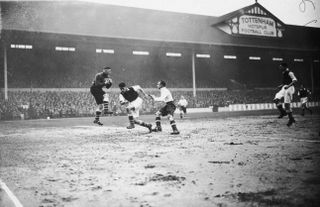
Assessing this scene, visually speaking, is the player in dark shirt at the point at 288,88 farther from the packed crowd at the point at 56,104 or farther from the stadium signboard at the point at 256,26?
the stadium signboard at the point at 256,26

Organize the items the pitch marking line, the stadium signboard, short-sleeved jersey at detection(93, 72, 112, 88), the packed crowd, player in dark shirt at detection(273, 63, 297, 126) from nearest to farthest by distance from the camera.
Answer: the pitch marking line → player in dark shirt at detection(273, 63, 297, 126) → short-sleeved jersey at detection(93, 72, 112, 88) → the packed crowd → the stadium signboard

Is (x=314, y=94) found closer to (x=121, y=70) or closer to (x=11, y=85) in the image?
(x=121, y=70)

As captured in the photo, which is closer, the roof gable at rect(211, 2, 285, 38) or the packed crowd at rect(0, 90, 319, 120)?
the packed crowd at rect(0, 90, 319, 120)

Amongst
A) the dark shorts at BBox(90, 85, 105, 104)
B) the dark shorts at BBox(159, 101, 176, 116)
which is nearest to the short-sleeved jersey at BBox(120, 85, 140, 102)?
the dark shorts at BBox(159, 101, 176, 116)

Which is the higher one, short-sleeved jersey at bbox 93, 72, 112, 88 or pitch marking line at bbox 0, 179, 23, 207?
short-sleeved jersey at bbox 93, 72, 112, 88

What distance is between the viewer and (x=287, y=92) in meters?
10.9

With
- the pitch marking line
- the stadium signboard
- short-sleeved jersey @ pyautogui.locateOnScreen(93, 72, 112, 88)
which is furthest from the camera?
the stadium signboard

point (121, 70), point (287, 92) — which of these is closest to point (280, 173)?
point (287, 92)

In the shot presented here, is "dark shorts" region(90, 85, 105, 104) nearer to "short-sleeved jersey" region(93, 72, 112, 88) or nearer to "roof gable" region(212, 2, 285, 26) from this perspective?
"short-sleeved jersey" region(93, 72, 112, 88)

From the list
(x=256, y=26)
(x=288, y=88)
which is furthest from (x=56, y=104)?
(x=256, y=26)

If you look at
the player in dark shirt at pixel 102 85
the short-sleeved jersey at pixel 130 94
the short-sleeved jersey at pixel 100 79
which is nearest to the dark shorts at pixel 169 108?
the short-sleeved jersey at pixel 130 94

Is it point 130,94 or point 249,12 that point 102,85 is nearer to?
point 130,94

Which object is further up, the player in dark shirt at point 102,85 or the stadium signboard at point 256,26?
the stadium signboard at point 256,26

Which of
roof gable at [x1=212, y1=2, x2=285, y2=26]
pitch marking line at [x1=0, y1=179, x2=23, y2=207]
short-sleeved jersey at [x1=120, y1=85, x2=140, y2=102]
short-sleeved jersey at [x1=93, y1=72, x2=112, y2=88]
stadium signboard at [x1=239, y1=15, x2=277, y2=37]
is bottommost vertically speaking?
pitch marking line at [x1=0, y1=179, x2=23, y2=207]
